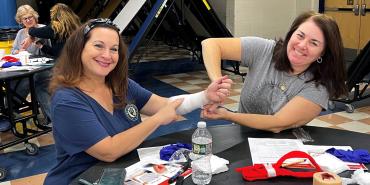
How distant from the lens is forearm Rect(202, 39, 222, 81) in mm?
2166

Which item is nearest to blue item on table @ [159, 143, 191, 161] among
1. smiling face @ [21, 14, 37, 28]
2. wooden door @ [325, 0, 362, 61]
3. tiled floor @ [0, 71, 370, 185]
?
tiled floor @ [0, 71, 370, 185]

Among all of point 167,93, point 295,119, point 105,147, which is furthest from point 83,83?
point 167,93

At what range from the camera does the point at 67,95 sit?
60.4 inches

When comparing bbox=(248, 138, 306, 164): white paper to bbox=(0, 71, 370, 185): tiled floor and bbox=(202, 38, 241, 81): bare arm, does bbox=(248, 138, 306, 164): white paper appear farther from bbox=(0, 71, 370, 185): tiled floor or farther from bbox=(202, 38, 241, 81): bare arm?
bbox=(0, 71, 370, 185): tiled floor

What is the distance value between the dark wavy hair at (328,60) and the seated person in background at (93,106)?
1.19ft

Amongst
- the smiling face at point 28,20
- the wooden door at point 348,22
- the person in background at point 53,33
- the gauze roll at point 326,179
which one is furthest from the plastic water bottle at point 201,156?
the wooden door at point 348,22

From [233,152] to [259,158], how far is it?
118mm

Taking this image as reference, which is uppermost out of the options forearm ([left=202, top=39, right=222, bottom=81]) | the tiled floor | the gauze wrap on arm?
forearm ([left=202, top=39, right=222, bottom=81])

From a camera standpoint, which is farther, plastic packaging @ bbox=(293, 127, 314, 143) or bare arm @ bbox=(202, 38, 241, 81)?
bare arm @ bbox=(202, 38, 241, 81)

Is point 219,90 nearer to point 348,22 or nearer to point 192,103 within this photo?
point 192,103

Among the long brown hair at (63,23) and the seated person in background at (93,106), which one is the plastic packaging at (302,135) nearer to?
the seated person in background at (93,106)

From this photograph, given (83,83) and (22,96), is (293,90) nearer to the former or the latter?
(83,83)

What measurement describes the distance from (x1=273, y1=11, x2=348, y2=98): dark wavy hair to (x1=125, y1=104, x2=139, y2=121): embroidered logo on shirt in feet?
2.57

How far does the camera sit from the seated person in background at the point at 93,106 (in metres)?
1.50
